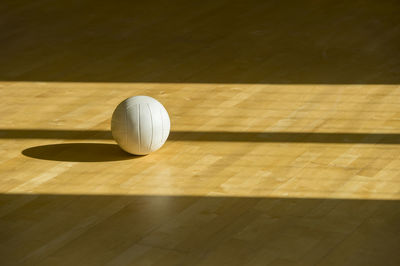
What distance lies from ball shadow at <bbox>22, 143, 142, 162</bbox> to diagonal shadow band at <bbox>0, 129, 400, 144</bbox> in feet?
0.39

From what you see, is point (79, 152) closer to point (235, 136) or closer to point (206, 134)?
point (206, 134)

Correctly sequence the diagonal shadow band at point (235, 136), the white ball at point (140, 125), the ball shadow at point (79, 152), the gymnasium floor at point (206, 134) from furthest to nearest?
the diagonal shadow band at point (235, 136) < the ball shadow at point (79, 152) < the white ball at point (140, 125) < the gymnasium floor at point (206, 134)

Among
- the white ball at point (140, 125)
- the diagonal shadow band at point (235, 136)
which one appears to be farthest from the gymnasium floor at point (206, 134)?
the white ball at point (140, 125)

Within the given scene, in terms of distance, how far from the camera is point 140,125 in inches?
176

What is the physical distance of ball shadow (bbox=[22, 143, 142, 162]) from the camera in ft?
15.4

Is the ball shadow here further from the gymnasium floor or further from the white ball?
the white ball

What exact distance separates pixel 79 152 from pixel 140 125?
527 millimetres

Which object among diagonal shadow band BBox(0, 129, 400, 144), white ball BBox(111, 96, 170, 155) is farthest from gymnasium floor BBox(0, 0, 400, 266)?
white ball BBox(111, 96, 170, 155)

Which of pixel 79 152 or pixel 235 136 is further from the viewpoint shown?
pixel 235 136

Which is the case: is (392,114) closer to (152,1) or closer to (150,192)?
(150,192)

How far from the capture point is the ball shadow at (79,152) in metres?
4.68

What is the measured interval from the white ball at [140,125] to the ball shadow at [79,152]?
14 centimetres

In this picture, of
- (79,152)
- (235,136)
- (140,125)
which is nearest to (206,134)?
(235,136)

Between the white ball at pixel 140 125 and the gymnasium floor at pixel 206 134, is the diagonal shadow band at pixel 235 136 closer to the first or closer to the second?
the gymnasium floor at pixel 206 134
